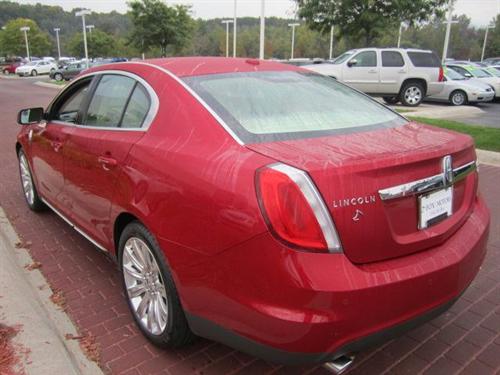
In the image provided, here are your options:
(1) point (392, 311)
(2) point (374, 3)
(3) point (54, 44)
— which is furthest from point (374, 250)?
(3) point (54, 44)

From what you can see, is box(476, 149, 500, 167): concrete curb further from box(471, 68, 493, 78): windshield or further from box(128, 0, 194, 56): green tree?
box(128, 0, 194, 56): green tree

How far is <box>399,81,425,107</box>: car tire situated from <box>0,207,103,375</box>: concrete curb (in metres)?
13.6

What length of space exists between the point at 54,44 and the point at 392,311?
11641cm

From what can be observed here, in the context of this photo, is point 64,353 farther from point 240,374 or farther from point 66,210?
point 66,210

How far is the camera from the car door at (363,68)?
48.3 feet

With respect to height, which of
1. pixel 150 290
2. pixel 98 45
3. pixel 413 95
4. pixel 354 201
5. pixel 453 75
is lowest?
pixel 150 290

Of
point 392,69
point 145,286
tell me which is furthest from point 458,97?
point 145,286

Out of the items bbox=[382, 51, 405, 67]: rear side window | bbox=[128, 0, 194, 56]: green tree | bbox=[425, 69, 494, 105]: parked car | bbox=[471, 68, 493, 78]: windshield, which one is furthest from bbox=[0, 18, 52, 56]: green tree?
bbox=[425, 69, 494, 105]: parked car

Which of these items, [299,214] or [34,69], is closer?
[299,214]

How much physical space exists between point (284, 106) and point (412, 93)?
13.6 metres

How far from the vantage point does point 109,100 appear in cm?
322

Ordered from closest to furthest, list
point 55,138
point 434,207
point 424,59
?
1. point 434,207
2. point 55,138
3. point 424,59

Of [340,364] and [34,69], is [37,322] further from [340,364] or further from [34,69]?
[34,69]

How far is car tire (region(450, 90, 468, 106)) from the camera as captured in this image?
53.7 feet
